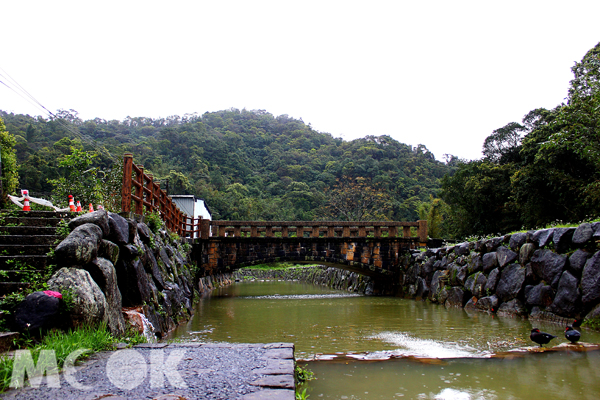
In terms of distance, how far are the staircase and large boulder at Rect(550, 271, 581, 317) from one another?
8040 millimetres

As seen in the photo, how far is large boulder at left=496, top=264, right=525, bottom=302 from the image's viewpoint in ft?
28.6

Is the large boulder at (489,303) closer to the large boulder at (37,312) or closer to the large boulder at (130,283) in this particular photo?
the large boulder at (130,283)

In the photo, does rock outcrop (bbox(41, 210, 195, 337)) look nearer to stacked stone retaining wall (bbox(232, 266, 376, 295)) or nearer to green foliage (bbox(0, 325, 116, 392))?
green foliage (bbox(0, 325, 116, 392))

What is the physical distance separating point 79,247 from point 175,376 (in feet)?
6.91

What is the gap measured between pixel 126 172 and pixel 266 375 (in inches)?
226

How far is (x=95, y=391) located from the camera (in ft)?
9.38

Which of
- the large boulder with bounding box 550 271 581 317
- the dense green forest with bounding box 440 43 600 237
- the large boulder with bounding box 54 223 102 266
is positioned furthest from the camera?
the dense green forest with bounding box 440 43 600 237

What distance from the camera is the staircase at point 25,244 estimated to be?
15.3 feet

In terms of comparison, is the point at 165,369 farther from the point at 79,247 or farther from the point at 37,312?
the point at 79,247

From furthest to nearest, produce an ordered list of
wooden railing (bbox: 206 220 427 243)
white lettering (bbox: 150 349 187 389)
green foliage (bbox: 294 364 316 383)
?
wooden railing (bbox: 206 220 427 243) < green foliage (bbox: 294 364 316 383) < white lettering (bbox: 150 349 187 389)

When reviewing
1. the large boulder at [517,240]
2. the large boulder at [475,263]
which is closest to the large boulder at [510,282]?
the large boulder at [517,240]

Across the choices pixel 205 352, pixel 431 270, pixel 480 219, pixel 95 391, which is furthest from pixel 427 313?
pixel 480 219

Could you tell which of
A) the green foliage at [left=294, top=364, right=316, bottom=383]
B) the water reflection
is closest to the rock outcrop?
the green foliage at [left=294, top=364, right=316, bottom=383]

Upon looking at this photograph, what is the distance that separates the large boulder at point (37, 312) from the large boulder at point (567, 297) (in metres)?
7.74
